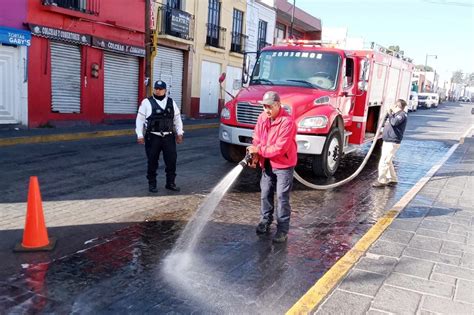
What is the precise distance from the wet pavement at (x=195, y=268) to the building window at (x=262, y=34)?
2410cm

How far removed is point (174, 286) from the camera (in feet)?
13.0

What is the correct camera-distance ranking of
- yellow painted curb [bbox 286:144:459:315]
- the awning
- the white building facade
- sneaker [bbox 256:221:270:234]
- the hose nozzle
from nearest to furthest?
yellow painted curb [bbox 286:144:459:315]
the hose nozzle
sneaker [bbox 256:221:270:234]
the awning
the white building facade

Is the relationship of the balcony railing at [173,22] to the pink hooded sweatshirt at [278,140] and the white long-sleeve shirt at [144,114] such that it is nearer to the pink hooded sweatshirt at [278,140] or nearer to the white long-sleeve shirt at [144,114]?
the white long-sleeve shirt at [144,114]

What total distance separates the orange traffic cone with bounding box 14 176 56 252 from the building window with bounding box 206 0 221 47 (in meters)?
20.2

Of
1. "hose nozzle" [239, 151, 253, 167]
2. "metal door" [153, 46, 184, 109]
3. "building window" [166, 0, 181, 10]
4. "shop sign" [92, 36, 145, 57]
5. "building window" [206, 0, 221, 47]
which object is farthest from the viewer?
"building window" [206, 0, 221, 47]

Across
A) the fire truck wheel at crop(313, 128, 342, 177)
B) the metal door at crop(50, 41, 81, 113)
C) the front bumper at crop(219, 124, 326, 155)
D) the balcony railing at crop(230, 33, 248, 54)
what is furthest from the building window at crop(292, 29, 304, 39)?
the front bumper at crop(219, 124, 326, 155)

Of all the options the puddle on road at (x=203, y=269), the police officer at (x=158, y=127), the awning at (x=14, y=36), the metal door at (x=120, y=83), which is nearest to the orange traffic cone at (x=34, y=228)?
the puddle on road at (x=203, y=269)

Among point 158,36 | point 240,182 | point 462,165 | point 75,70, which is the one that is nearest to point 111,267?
point 240,182

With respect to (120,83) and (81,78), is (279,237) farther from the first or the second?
(120,83)

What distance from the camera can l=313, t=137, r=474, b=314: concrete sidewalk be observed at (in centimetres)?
364

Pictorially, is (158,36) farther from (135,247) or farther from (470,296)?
(470,296)

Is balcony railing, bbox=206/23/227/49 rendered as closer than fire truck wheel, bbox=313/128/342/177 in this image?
No

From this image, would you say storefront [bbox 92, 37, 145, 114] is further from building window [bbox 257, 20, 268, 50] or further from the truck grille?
building window [bbox 257, 20, 268, 50]

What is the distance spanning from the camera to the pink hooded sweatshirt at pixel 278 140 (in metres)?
4.99
